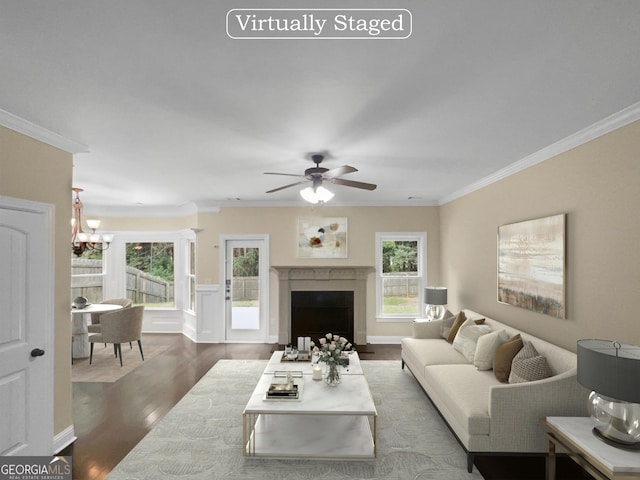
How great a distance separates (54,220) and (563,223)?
4.57m

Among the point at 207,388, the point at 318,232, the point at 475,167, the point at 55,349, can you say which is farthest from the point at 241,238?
the point at 475,167

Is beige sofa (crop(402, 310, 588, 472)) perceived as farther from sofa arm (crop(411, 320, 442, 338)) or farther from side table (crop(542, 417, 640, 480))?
sofa arm (crop(411, 320, 442, 338))

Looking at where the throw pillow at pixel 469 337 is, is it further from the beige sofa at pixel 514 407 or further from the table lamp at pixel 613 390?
the table lamp at pixel 613 390

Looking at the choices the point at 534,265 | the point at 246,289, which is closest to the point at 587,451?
the point at 534,265

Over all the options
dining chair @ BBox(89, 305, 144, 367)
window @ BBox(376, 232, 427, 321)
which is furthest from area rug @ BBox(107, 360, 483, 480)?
window @ BBox(376, 232, 427, 321)

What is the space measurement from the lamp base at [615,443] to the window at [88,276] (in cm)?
831

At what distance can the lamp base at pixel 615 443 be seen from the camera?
6.76ft

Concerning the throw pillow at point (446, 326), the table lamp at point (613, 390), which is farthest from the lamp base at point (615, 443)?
the throw pillow at point (446, 326)

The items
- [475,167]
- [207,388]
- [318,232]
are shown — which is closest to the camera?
[475,167]

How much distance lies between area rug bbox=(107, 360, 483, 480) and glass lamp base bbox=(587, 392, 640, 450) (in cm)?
98

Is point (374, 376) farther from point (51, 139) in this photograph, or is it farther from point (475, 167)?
point (51, 139)

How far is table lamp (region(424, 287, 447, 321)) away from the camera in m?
5.48

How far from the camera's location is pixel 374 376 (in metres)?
4.87

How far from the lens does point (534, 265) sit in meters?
3.60
